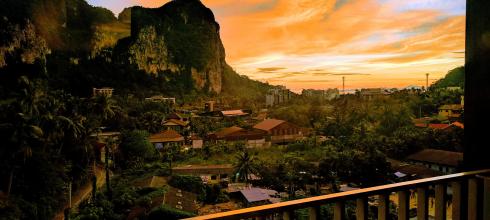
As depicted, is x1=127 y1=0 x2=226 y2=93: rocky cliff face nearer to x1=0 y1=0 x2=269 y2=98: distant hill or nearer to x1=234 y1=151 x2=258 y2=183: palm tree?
x1=0 y1=0 x2=269 y2=98: distant hill

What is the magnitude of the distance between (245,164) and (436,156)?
220 cm

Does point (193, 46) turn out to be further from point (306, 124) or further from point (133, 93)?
point (306, 124)

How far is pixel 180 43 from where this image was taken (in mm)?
3768

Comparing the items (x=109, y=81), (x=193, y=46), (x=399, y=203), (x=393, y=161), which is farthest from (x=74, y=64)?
(x=393, y=161)

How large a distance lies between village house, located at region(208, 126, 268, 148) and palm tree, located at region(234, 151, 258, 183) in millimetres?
127

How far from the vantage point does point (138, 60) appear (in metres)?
3.54

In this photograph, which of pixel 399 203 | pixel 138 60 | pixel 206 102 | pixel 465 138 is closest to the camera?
pixel 399 203

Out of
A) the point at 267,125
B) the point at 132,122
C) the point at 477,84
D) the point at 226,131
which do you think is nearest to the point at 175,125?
the point at 132,122

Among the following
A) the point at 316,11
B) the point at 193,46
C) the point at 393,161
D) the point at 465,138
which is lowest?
the point at 393,161

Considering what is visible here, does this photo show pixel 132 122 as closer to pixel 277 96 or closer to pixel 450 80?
pixel 277 96

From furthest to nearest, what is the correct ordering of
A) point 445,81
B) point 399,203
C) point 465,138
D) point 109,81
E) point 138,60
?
point 445,81 < point 138,60 < point 109,81 < point 465,138 < point 399,203

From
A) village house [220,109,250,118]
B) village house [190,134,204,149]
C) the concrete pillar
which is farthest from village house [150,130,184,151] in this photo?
the concrete pillar

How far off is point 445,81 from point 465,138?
9.58ft

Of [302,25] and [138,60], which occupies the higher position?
[302,25]
